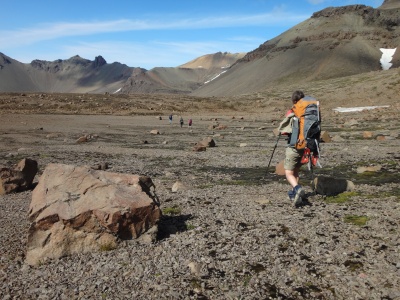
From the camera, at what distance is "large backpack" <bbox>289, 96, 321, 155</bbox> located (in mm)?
10078

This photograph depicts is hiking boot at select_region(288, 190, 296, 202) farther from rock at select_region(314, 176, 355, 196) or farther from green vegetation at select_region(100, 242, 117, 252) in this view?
green vegetation at select_region(100, 242, 117, 252)

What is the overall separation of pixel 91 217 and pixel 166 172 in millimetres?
9881

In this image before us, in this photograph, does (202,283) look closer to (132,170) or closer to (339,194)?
(339,194)

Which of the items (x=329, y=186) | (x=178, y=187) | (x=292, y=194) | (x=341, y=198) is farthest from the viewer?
(x=178, y=187)

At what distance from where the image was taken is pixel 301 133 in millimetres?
10234

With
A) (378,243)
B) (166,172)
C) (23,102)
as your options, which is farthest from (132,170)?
(23,102)

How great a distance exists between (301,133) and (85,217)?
6.18 m

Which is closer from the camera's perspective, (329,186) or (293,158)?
(293,158)

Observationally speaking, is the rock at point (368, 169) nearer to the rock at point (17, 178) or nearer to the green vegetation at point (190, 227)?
the green vegetation at point (190, 227)

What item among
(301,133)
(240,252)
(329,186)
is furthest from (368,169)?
(240,252)

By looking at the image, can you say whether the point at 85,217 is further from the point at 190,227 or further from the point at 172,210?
the point at 172,210

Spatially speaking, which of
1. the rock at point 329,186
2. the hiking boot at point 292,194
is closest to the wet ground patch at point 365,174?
the rock at point 329,186

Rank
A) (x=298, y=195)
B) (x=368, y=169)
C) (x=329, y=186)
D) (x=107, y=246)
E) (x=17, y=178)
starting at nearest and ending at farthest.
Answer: (x=107, y=246), (x=298, y=195), (x=329, y=186), (x=17, y=178), (x=368, y=169)

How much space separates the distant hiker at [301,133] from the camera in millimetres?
10109
